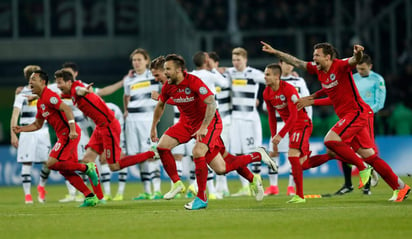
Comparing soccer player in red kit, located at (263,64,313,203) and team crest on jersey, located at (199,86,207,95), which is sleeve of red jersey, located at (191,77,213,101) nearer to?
team crest on jersey, located at (199,86,207,95)

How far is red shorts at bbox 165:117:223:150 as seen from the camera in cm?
1273

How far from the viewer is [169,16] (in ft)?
94.5

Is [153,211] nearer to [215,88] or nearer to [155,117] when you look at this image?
[155,117]

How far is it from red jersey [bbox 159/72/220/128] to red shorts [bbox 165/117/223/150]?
74mm

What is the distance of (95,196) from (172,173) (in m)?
1.48

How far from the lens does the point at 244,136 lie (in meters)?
17.2

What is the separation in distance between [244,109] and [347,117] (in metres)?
4.48

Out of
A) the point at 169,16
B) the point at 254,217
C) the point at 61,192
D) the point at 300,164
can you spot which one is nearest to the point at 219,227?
the point at 254,217

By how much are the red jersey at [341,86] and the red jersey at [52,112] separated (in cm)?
383

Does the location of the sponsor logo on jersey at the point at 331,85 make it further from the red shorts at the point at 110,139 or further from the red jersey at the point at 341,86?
the red shorts at the point at 110,139

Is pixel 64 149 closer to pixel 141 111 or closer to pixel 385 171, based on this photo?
pixel 141 111

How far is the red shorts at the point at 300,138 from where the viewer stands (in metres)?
14.0

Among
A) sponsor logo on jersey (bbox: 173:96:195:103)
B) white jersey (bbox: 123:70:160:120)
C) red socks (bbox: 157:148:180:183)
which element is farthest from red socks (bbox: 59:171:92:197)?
white jersey (bbox: 123:70:160:120)

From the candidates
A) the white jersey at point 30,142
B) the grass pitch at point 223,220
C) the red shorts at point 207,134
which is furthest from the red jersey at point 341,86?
the white jersey at point 30,142
